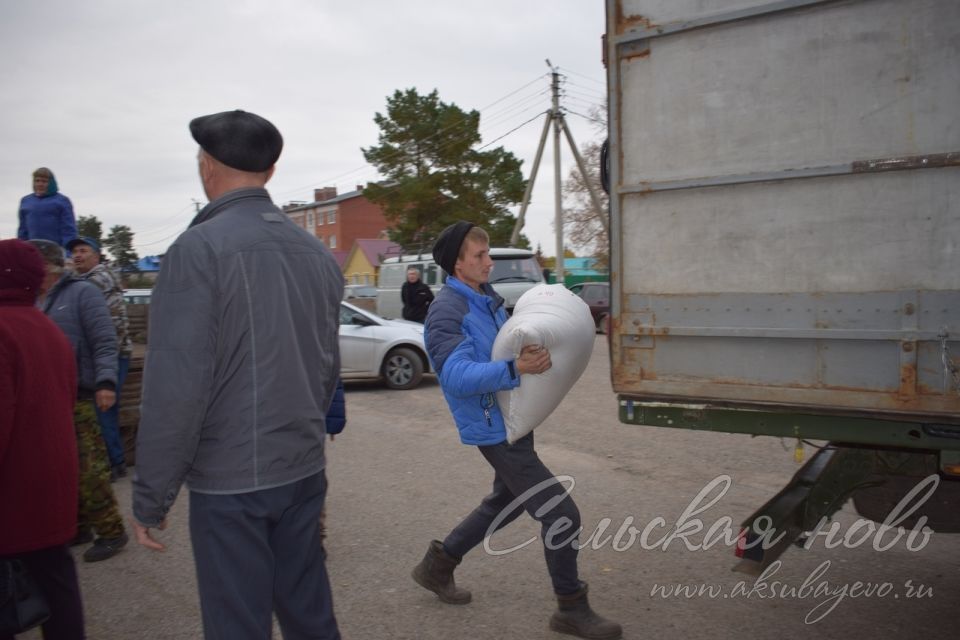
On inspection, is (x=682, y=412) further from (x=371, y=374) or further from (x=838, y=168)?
(x=371, y=374)

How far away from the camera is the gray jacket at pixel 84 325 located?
4.84m

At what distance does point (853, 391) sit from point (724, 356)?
46 centimetres

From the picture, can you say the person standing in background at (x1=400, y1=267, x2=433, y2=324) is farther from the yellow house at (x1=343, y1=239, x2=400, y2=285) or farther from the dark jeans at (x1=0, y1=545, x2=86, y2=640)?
the yellow house at (x1=343, y1=239, x2=400, y2=285)

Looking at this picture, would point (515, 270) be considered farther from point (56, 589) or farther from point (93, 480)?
point (56, 589)

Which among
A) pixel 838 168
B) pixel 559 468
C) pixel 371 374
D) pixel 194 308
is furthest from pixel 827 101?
pixel 371 374

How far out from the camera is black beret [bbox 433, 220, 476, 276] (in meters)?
3.54

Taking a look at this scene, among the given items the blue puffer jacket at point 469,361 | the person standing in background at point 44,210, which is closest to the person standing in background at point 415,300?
the person standing in background at point 44,210

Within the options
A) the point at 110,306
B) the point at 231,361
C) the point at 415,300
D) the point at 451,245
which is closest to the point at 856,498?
the point at 451,245

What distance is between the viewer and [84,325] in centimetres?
490

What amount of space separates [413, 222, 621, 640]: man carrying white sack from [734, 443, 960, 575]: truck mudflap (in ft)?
2.55

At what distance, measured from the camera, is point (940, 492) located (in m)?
3.05

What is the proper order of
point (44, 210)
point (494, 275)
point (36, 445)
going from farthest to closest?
point (494, 275) < point (44, 210) < point (36, 445)

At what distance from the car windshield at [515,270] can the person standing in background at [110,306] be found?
11003mm

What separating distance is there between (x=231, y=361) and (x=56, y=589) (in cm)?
156
